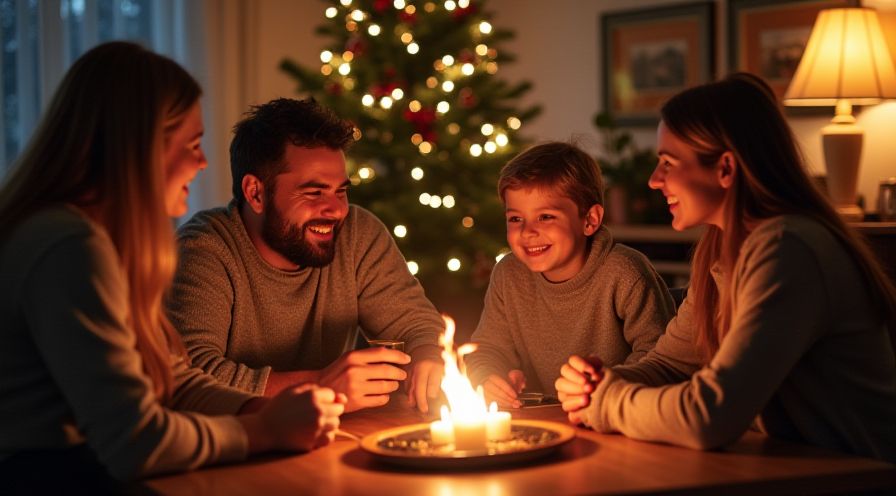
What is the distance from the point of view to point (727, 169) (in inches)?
73.8

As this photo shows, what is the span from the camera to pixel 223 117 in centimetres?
611

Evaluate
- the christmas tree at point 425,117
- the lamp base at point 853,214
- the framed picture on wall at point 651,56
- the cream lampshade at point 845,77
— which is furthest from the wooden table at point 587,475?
the framed picture on wall at point 651,56

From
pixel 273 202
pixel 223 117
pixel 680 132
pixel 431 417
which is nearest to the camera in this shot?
pixel 680 132

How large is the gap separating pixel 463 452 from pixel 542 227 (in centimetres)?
96

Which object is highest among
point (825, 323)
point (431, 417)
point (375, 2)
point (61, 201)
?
point (375, 2)

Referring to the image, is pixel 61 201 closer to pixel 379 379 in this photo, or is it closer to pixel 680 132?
pixel 379 379

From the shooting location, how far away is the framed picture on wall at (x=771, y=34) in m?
4.93

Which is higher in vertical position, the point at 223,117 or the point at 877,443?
the point at 223,117

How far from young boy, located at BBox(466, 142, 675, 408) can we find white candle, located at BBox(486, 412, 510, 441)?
0.69 meters

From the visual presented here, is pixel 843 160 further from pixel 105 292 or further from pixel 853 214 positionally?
pixel 105 292

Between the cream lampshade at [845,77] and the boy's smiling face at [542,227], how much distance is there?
191cm

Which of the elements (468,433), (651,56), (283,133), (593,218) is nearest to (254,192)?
(283,133)

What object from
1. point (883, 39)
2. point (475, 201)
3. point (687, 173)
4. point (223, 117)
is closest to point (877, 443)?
point (687, 173)

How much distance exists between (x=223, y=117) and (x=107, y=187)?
4570mm
